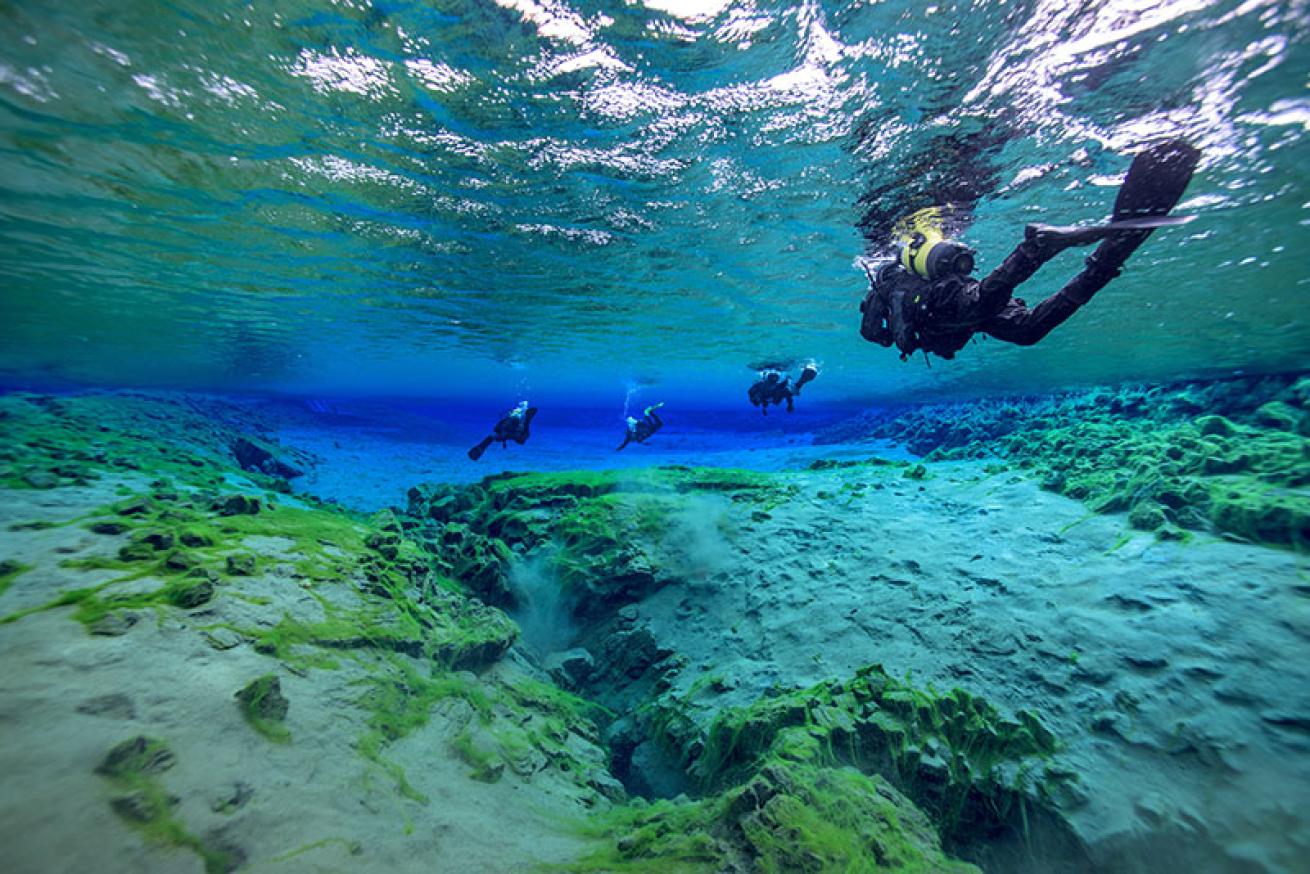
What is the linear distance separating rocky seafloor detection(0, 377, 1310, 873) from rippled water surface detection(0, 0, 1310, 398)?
19.5ft

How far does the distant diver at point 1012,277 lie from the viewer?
12.3 feet

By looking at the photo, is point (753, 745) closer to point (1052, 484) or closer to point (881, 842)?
point (881, 842)

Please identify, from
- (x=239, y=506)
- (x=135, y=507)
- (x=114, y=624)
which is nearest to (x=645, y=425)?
(x=239, y=506)

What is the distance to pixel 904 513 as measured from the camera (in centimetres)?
840

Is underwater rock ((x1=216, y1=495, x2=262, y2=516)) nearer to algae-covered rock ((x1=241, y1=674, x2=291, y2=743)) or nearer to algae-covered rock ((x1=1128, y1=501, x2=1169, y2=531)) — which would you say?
algae-covered rock ((x1=241, y1=674, x2=291, y2=743))

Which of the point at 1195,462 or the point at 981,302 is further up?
the point at 981,302

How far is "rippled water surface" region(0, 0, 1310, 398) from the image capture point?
6629mm

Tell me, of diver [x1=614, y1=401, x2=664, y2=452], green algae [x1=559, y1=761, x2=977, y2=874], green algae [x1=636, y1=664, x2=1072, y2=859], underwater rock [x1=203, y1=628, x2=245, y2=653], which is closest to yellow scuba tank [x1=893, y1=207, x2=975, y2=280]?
green algae [x1=636, y1=664, x2=1072, y2=859]

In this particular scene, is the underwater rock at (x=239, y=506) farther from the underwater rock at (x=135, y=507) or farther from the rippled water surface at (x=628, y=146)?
the rippled water surface at (x=628, y=146)

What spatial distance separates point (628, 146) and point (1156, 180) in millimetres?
7951

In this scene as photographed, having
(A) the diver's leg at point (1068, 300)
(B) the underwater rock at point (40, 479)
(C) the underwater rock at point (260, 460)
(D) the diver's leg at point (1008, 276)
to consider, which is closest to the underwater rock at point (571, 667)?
(A) the diver's leg at point (1068, 300)

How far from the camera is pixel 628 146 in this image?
30.8ft

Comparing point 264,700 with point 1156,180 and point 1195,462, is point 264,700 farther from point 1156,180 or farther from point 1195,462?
point 1195,462

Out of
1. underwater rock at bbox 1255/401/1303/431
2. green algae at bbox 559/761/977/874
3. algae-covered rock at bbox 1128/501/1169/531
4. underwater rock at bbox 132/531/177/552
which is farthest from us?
underwater rock at bbox 1255/401/1303/431
